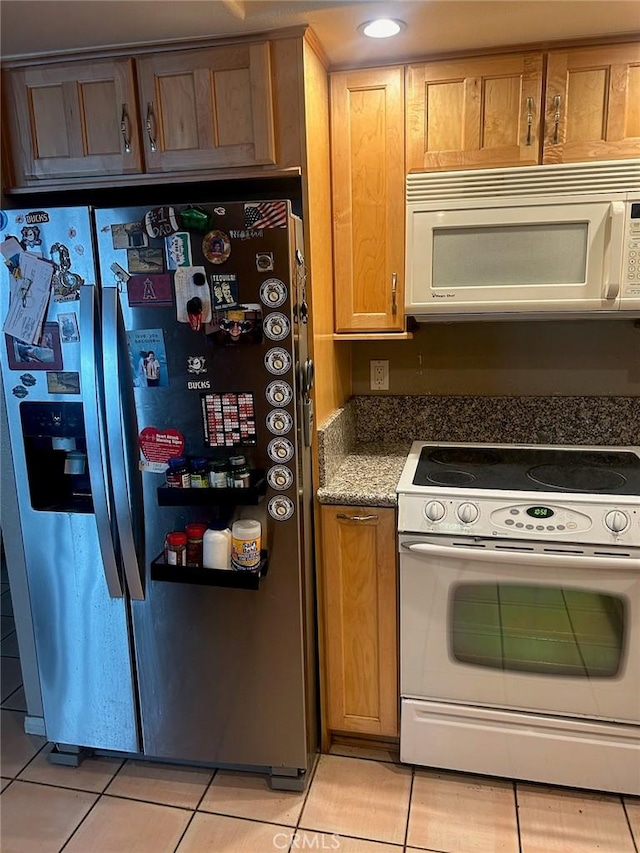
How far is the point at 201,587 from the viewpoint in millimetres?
1838

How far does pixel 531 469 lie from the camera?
78.4 inches

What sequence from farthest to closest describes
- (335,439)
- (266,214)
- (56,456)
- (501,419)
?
(501,419), (335,439), (56,456), (266,214)

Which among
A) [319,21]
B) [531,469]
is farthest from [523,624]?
[319,21]

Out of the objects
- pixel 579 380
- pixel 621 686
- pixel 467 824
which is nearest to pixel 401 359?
pixel 579 380

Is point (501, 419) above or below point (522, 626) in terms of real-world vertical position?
above

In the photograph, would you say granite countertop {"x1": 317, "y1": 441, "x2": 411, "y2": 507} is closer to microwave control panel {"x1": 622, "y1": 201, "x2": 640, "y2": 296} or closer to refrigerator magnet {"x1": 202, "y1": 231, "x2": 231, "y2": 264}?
refrigerator magnet {"x1": 202, "y1": 231, "x2": 231, "y2": 264}

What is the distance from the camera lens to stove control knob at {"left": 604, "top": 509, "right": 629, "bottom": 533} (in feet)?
5.45

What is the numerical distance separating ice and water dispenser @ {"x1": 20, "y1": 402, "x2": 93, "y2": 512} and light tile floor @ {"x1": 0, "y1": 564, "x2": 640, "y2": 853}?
93 cm

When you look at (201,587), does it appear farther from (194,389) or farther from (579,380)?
(579,380)

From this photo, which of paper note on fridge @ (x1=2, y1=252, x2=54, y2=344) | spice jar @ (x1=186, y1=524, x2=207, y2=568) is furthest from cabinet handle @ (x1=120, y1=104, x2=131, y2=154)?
spice jar @ (x1=186, y1=524, x2=207, y2=568)

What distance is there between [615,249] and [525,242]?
25cm

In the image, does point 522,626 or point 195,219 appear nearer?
point 195,219

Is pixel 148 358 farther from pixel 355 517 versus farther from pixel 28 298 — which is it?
pixel 355 517

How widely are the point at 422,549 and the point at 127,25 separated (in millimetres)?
1635
